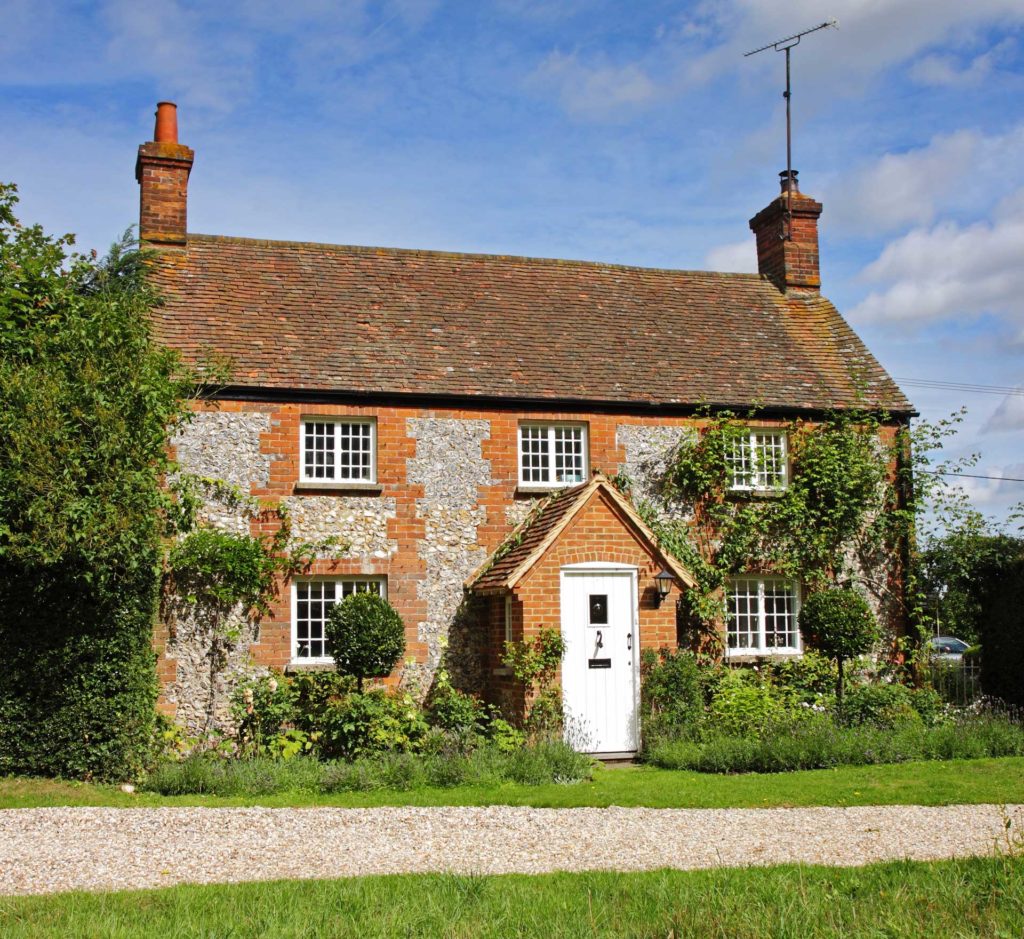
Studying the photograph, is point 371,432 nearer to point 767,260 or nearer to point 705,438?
point 705,438

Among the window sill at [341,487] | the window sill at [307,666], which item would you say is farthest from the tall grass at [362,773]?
the window sill at [341,487]

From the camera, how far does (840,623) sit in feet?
57.4

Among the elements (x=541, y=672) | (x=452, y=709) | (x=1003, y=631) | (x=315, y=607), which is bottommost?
(x=452, y=709)

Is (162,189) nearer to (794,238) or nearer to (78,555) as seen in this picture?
(78,555)

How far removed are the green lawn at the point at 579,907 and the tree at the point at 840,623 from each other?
9340 millimetres

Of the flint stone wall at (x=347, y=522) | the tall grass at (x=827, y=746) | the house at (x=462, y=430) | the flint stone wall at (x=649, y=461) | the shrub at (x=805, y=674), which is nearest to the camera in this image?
the tall grass at (x=827, y=746)

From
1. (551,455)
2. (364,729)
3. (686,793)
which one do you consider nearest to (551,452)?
(551,455)

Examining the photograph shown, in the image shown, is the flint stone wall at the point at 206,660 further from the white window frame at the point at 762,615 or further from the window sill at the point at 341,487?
the white window frame at the point at 762,615

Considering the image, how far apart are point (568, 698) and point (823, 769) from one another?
12.2ft

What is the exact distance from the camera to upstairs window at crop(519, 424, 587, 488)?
18203mm

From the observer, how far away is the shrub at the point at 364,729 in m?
14.9

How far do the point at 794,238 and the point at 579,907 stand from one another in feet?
58.9

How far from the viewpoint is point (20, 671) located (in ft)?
41.9

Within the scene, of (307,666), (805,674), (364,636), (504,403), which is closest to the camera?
(364,636)
